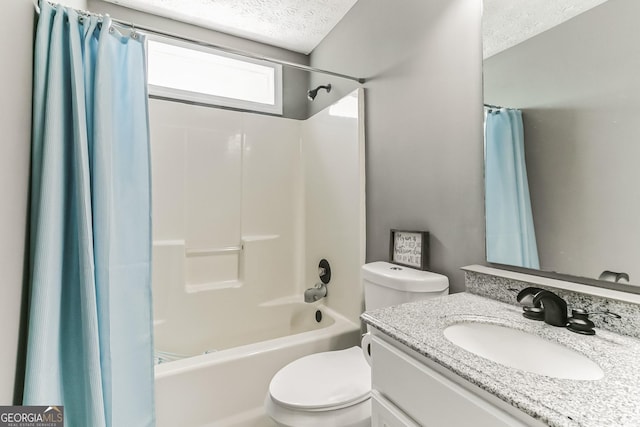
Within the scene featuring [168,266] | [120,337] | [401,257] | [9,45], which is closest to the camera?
[9,45]

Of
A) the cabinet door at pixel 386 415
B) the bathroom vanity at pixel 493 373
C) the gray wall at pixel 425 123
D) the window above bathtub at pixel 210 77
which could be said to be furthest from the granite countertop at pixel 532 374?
the window above bathtub at pixel 210 77

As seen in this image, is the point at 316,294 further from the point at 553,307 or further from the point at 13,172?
the point at 13,172

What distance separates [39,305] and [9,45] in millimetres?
695

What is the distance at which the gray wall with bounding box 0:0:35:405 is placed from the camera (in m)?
0.66

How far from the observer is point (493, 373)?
546 mm

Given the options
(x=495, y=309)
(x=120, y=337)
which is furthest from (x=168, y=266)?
(x=495, y=309)

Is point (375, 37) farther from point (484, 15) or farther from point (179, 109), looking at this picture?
point (179, 109)

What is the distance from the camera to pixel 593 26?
0.81m

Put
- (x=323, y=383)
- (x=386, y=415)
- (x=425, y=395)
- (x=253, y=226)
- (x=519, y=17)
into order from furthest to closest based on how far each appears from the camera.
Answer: (x=253, y=226) < (x=323, y=383) < (x=519, y=17) < (x=386, y=415) < (x=425, y=395)

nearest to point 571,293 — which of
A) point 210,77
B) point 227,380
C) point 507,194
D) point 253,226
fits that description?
point 507,194

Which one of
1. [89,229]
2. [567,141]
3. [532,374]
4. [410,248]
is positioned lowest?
[532,374]

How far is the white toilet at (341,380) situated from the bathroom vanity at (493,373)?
0.24 m

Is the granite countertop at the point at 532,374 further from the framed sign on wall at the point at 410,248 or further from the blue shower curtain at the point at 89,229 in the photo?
the blue shower curtain at the point at 89,229

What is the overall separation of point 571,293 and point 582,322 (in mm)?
106
